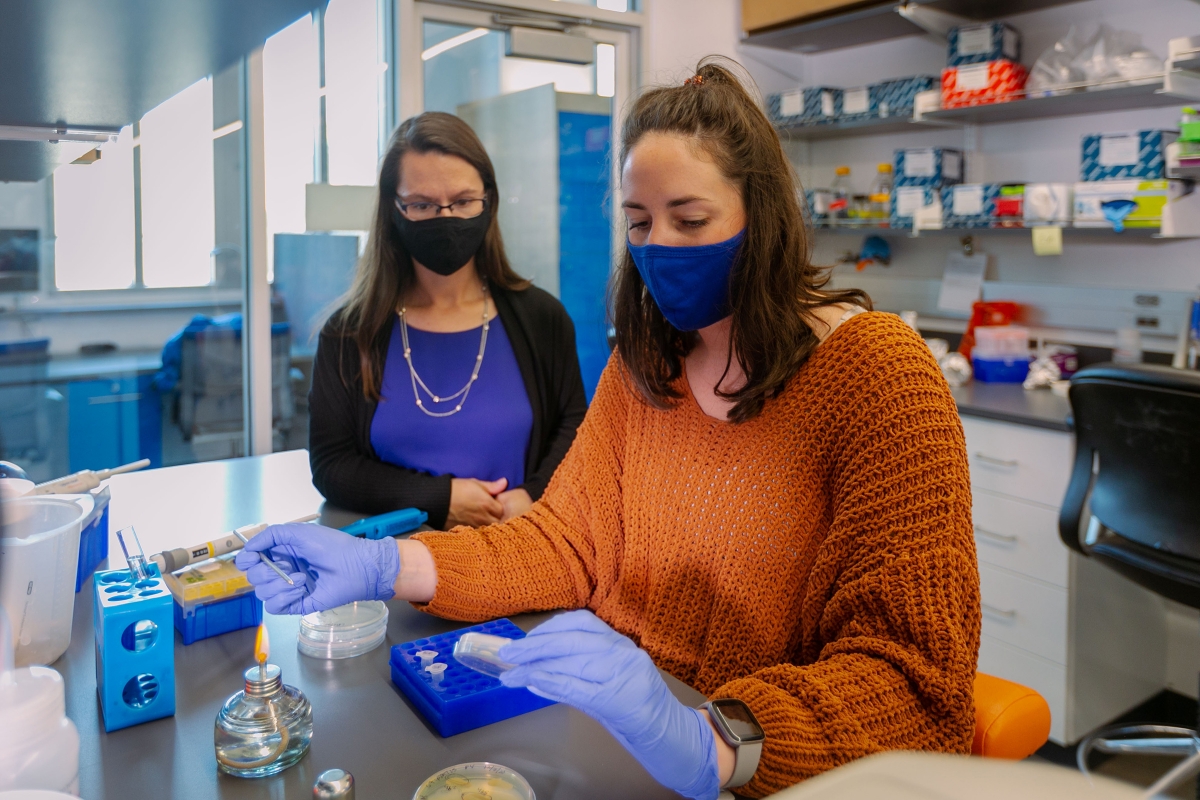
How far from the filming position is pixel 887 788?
0.32 meters

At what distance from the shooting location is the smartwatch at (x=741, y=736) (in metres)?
0.83

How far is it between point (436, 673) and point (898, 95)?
290 centimetres

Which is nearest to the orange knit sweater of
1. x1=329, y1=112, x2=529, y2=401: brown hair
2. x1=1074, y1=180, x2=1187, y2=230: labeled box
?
x1=329, y1=112, x2=529, y2=401: brown hair

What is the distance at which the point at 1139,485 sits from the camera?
204 centimetres

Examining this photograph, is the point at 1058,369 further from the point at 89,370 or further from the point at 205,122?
the point at 89,370

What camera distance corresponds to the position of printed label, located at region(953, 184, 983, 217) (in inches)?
116

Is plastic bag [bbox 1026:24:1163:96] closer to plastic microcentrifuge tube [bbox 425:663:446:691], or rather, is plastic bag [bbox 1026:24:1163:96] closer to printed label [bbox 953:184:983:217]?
printed label [bbox 953:184:983:217]

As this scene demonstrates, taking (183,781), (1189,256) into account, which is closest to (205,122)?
(183,781)

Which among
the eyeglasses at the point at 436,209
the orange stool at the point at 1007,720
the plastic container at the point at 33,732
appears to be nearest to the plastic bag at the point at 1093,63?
the eyeglasses at the point at 436,209

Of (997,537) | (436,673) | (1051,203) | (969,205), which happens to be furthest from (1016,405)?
(436,673)

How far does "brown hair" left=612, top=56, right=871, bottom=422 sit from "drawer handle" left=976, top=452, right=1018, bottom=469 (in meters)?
1.54

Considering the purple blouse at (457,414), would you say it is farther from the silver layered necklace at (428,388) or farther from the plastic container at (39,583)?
the plastic container at (39,583)

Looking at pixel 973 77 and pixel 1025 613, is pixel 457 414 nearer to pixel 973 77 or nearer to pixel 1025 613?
pixel 1025 613

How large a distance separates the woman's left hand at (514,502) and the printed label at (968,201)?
198 cm
